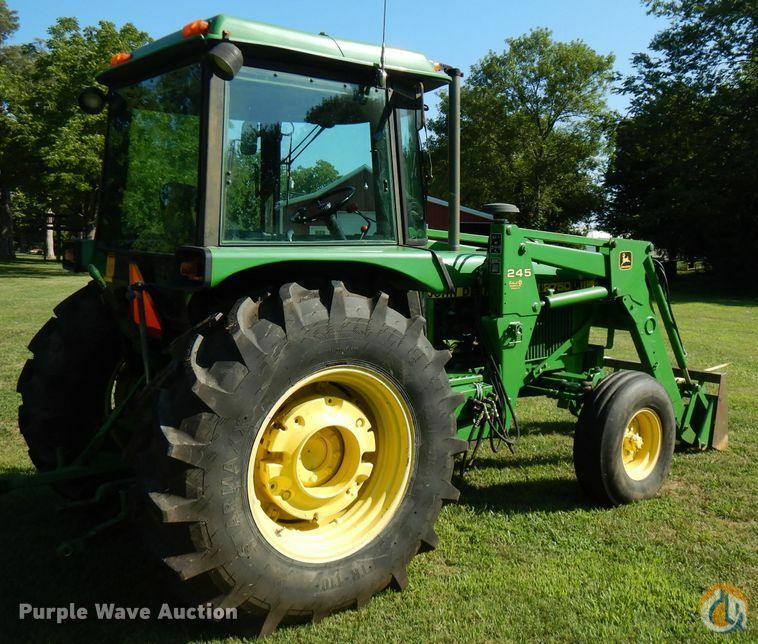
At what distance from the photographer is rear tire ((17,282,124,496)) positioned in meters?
3.97

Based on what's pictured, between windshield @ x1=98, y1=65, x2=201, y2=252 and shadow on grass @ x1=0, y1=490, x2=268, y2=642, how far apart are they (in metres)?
1.48

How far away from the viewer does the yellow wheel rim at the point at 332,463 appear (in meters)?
3.13

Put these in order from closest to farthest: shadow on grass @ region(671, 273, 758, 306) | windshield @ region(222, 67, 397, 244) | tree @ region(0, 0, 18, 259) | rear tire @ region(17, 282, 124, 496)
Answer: windshield @ region(222, 67, 397, 244) → rear tire @ region(17, 282, 124, 496) → shadow on grass @ region(671, 273, 758, 306) → tree @ region(0, 0, 18, 259)

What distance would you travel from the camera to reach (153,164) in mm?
3662

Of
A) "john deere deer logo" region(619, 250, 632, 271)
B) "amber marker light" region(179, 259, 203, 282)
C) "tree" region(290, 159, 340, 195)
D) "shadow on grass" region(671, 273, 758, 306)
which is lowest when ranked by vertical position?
"shadow on grass" region(671, 273, 758, 306)

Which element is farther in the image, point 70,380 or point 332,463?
point 70,380

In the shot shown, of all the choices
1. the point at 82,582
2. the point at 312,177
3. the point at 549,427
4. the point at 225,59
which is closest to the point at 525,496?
the point at 549,427

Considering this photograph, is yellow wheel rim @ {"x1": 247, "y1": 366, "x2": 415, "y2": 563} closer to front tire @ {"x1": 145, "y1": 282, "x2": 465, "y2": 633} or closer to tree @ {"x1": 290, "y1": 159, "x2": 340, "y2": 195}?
front tire @ {"x1": 145, "y1": 282, "x2": 465, "y2": 633}

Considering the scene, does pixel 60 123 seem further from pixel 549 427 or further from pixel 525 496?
pixel 525 496

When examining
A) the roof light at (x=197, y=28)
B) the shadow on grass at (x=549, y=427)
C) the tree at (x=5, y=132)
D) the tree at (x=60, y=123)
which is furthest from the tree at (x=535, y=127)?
the roof light at (x=197, y=28)

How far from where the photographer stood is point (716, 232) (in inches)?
1067

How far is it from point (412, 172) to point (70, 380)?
86.7 inches

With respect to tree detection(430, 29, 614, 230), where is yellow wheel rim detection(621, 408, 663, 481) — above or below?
below

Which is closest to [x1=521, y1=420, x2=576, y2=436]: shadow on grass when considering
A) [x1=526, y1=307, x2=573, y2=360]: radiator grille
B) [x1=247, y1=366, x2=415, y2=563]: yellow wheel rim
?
[x1=526, y1=307, x2=573, y2=360]: radiator grille
